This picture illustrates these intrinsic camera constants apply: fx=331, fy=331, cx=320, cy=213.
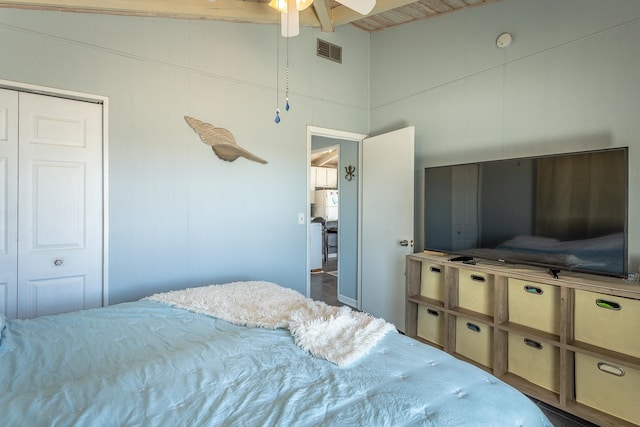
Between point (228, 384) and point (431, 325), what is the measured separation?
7.34 ft

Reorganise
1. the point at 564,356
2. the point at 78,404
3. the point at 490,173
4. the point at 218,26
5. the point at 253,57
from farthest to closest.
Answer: the point at 253,57 → the point at 218,26 → the point at 490,173 → the point at 564,356 → the point at 78,404

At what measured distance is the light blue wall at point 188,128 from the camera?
2361 millimetres

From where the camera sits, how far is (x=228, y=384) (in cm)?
106

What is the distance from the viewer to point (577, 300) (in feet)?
6.45

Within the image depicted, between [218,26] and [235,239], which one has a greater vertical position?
[218,26]

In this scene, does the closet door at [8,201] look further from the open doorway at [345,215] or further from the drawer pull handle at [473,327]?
the drawer pull handle at [473,327]

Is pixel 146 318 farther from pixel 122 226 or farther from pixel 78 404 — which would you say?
pixel 122 226

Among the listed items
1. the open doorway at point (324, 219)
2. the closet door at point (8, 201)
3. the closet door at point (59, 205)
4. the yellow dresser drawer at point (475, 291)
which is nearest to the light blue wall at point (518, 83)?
the yellow dresser drawer at point (475, 291)

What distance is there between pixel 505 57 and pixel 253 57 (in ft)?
7.12

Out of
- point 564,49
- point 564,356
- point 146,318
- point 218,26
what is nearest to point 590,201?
point 564,356


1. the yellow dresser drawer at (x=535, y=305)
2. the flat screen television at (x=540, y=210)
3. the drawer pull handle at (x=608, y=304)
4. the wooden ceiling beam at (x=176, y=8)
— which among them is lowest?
the yellow dresser drawer at (x=535, y=305)

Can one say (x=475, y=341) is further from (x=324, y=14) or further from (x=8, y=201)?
(x=8, y=201)

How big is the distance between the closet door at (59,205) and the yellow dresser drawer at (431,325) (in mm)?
2610

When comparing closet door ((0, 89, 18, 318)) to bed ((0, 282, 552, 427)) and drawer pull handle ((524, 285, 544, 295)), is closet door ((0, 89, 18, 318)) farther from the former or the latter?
drawer pull handle ((524, 285, 544, 295))
